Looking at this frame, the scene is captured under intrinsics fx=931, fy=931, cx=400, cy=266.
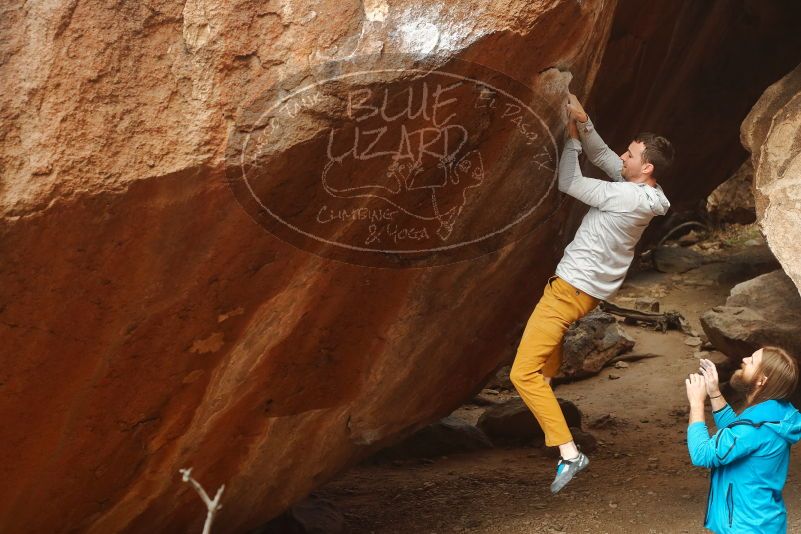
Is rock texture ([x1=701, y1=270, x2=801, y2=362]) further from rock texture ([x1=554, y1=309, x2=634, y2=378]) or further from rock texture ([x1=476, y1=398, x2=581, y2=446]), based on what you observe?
rock texture ([x1=554, y1=309, x2=634, y2=378])

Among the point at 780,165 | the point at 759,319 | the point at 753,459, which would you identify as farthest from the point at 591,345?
the point at 753,459

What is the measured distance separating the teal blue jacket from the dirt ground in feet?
3.97

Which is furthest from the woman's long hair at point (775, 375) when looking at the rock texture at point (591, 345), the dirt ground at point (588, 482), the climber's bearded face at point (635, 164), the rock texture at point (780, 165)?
the rock texture at point (591, 345)

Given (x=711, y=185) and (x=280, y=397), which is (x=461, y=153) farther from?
(x=711, y=185)

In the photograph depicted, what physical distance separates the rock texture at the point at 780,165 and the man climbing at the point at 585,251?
469 millimetres

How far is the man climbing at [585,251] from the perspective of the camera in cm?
407

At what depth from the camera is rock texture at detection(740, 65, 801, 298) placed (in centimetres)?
404

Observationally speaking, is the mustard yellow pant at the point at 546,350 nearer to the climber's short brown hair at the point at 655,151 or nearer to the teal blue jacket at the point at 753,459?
the climber's short brown hair at the point at 655,151

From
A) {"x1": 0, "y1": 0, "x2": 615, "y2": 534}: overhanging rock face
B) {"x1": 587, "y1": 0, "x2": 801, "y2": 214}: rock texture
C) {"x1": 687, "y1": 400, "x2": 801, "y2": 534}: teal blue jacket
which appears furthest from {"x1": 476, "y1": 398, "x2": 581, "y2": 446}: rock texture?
{"x1": 687, "y1": 400, "x2": 801, "y2": 534}: teal blue jacket

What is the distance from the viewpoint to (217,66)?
3279mm

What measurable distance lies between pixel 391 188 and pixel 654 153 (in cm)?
123

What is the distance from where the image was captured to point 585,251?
421 centimetres

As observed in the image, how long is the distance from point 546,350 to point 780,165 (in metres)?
1.37

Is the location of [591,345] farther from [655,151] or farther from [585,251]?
[655,151]
